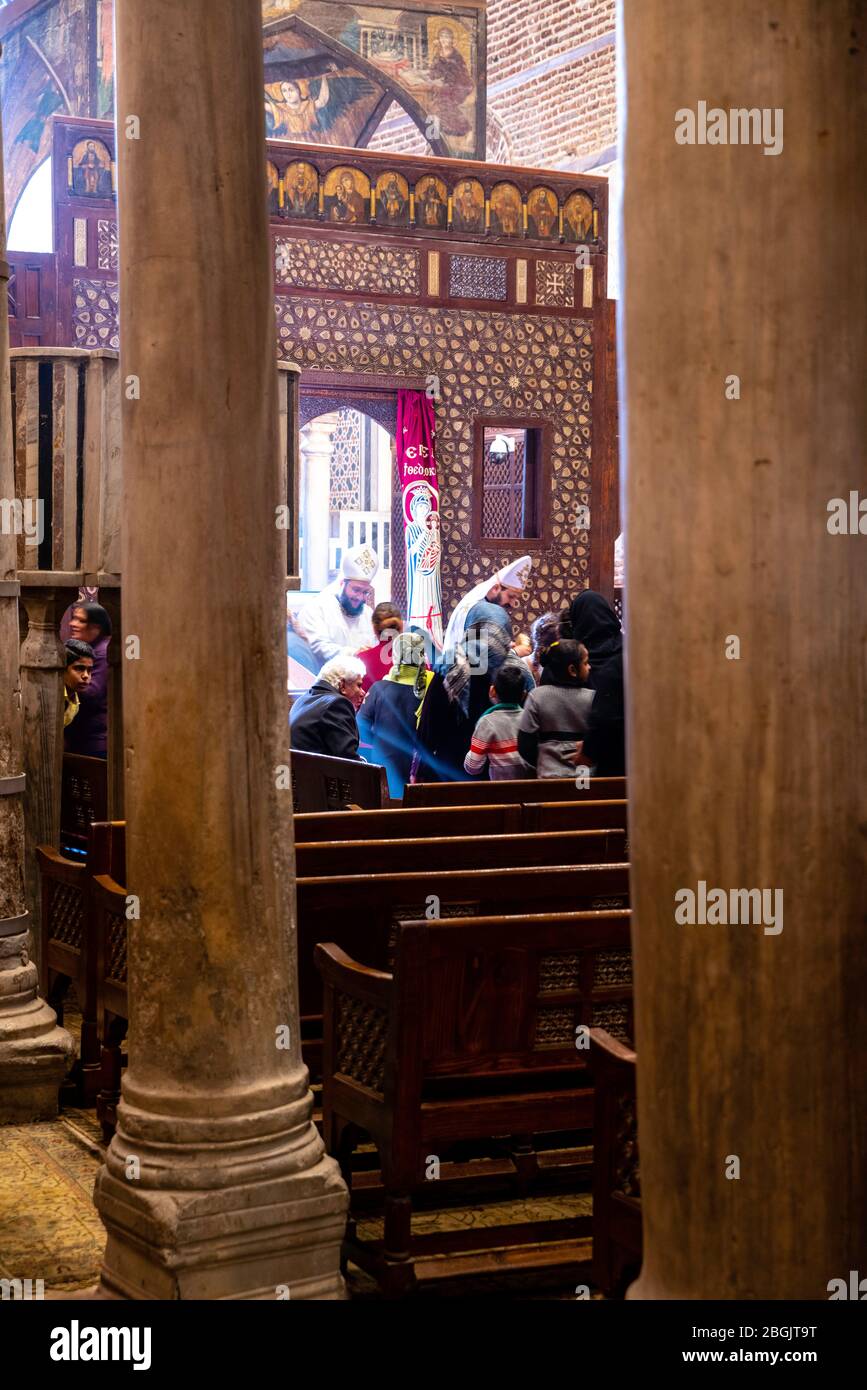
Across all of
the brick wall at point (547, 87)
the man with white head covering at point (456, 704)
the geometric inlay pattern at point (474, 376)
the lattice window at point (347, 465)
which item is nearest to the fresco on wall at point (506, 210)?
the geometric inlay pattern at point (474, 376)

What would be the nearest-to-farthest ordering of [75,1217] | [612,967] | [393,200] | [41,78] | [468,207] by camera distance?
[612,967] → [75,1217] → [393,200] → [468,207] → [41,78]

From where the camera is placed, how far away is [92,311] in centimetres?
1192

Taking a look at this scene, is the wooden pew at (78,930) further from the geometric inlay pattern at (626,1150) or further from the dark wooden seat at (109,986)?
the geometric inlay pattern at (626,1150)

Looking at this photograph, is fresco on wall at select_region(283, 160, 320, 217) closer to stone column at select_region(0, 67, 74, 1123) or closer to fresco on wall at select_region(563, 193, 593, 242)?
fresco on wall at select_region(563, 193, 593, 242)

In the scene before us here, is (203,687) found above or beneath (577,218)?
beneath

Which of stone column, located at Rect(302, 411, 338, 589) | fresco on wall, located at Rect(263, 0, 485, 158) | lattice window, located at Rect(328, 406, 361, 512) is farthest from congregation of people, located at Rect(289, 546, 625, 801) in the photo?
lattice window, located at Rect(328, 406, 361, 512)

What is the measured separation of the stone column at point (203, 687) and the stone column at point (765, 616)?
5.16 feet

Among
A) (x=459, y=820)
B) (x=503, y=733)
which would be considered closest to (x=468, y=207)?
(x=503, y=733)

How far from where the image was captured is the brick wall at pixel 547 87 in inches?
722

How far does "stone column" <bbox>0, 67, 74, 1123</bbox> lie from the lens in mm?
4883

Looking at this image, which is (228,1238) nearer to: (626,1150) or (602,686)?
(626,1150)

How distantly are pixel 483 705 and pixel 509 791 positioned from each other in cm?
160

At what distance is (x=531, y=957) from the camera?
372 centimetres
